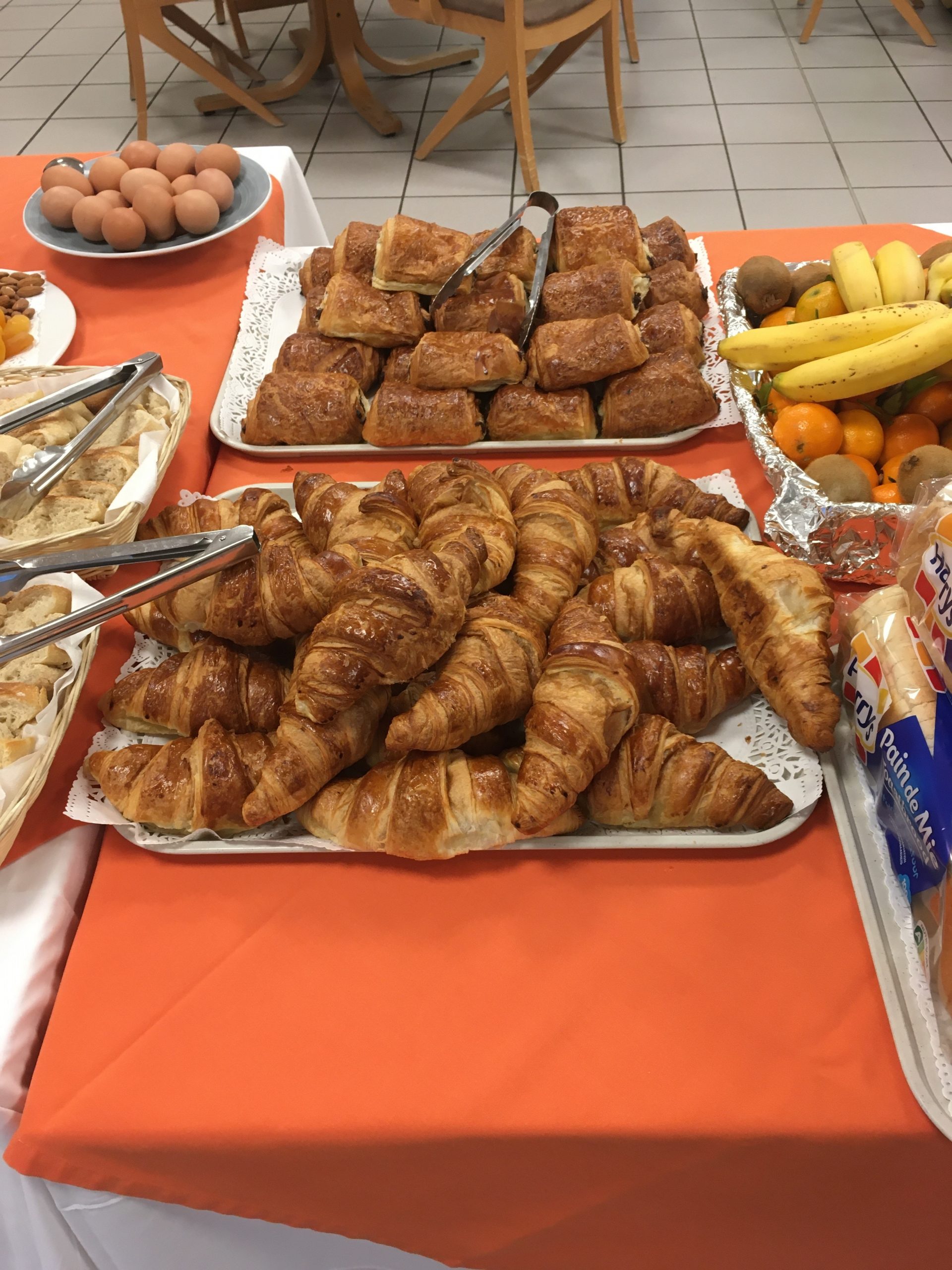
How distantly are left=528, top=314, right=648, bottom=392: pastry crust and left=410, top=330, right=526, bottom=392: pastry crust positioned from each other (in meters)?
0.05

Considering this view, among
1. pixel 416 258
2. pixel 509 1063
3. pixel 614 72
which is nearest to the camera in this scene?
pixel 509 1063

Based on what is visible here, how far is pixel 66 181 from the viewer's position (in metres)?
1.92

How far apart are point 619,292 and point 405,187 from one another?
2871 millimetres

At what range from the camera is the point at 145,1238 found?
0.93m

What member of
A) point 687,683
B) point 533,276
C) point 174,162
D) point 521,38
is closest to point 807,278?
point 533,276

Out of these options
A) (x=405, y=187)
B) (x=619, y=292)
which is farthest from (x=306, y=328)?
(x=405, y=187)

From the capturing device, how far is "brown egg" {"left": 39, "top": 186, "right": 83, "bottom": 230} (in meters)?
1.87

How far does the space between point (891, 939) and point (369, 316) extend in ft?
4.33

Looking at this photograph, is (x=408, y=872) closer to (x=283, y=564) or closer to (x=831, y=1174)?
(x=283, y=564)

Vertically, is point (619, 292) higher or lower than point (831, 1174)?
higher

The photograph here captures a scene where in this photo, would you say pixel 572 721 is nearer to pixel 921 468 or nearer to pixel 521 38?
pixel 921 468

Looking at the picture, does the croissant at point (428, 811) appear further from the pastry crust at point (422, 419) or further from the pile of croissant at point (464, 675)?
the pastry crust at point (422, 419)

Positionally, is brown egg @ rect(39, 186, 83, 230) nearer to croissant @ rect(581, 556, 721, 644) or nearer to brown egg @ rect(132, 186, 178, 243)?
brown egg @ rect(132, 186, 178, 243)

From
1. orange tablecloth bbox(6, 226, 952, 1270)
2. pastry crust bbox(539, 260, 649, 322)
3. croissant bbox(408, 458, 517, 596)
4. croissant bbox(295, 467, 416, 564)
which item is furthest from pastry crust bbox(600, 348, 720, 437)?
orange tablecloth bbox(6, 226, 952, 1270)
